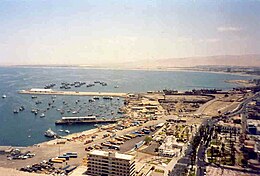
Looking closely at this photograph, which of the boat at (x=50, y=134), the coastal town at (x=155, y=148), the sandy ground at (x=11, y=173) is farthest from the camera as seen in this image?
the boat at (x=50, y=134)

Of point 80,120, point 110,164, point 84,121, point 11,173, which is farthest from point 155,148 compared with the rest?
point 80,120

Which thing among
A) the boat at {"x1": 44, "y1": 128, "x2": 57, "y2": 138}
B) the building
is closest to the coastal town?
the building

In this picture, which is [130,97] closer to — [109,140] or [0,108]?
[0,108]

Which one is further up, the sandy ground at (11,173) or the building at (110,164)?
the building at (110,164)

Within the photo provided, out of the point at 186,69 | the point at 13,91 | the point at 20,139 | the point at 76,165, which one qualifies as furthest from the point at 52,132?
the point at 186,69

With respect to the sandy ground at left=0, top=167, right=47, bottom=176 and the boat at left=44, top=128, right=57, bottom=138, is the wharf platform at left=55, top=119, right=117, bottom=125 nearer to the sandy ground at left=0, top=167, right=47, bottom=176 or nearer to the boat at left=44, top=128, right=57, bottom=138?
the boat at left=44, top=128, right=57, bottom=138

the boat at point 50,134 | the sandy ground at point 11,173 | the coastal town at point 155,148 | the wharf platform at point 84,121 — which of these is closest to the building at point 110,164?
the coastal town at point 155,148

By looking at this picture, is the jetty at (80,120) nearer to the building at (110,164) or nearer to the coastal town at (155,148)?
the coastal town at (155,148)

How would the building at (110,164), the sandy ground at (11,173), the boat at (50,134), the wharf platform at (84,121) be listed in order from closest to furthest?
the building at (110,164) < the sandy ground at (11,173) < the boat at (50,134) < the wharf platform at (84,121)
